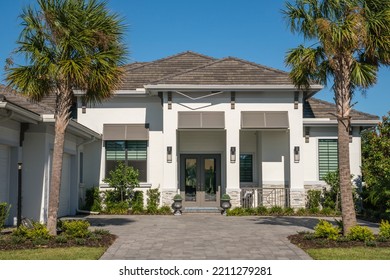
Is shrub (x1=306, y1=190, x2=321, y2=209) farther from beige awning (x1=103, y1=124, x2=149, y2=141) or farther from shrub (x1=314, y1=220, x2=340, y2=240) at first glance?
shrub (x1=314, y1=220, x2=340, y2=240)

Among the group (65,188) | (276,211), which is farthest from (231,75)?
(65,188)

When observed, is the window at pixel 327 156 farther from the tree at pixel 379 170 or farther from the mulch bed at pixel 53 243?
the mulch bed at pixel 53 243

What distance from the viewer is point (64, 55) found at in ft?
39.5

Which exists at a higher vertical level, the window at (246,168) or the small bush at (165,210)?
the window at (246,168)

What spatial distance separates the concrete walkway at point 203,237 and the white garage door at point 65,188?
1629 mm

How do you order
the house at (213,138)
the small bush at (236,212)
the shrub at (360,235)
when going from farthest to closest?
the house at (213,138) → the small bush at (236,212) → the shrub at (360,235)

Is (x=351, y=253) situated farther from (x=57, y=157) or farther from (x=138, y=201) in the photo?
(x=138, y=201)

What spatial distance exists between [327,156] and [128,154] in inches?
345

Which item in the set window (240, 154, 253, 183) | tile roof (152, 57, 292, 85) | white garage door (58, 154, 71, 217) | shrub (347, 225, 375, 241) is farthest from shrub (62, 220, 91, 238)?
window (240, 154, 253, 183)

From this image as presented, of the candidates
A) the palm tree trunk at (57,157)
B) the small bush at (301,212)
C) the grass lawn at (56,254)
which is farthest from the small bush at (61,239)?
the small bush at (301,212)

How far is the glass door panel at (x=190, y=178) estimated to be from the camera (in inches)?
880

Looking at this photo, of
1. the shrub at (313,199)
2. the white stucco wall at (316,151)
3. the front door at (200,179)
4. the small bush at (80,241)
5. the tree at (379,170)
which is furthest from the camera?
the front door at (200,179)

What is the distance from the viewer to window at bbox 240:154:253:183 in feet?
72.7

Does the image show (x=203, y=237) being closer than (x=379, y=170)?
Yes
